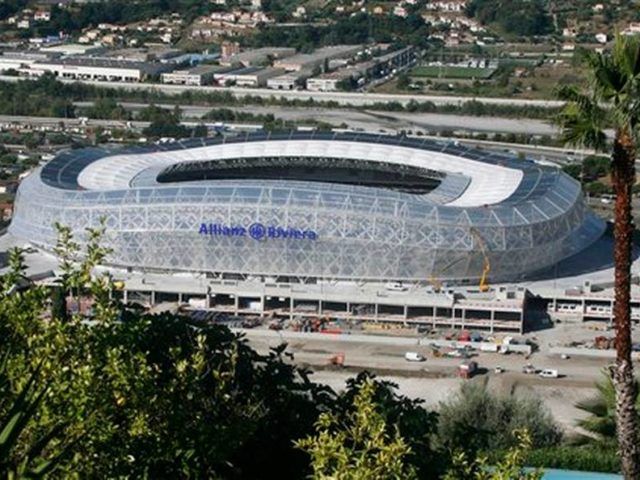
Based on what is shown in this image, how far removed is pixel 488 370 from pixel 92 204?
50.8ft

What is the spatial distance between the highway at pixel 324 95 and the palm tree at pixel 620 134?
73939 millimetres

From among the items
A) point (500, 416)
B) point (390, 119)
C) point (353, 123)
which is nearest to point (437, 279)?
point (500, 416)

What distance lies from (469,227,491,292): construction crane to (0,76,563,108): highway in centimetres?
4522

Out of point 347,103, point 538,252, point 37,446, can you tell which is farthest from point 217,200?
point 347,103

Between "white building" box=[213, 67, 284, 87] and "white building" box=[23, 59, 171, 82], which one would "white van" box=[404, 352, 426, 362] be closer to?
"white building" box=[213, 67, 284, 87]

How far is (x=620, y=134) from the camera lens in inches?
468

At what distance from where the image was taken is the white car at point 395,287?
4084cm

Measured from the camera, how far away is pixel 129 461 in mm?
9789

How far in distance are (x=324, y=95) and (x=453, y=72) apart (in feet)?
45.6

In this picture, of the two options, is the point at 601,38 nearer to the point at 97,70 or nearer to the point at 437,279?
the point at 97,70

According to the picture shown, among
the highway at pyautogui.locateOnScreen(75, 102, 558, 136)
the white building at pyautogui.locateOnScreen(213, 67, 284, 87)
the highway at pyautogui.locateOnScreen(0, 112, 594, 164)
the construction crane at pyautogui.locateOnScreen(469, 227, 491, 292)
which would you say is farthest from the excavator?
the white building at pyautogui.locateOnScreen(213, 67, 284, 87)

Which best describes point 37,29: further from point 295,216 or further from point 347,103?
point 295,216

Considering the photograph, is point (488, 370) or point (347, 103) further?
point (347, 103)

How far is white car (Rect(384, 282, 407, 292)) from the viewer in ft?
134
